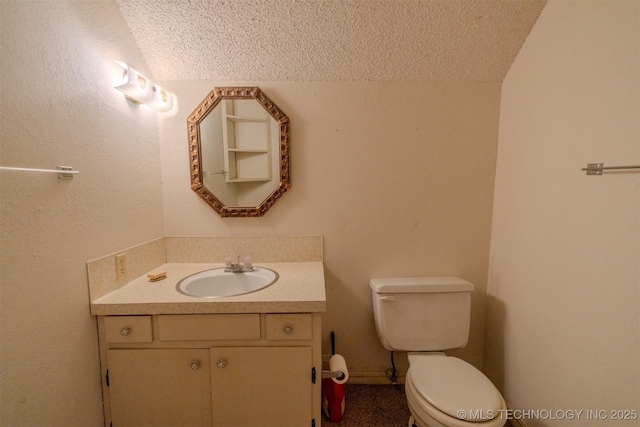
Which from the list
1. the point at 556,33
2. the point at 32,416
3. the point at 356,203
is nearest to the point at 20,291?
the point at 32,416

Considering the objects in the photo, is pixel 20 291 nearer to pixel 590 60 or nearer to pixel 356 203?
pixel 356 203

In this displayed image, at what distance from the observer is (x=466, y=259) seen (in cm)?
154

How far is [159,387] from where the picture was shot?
1070 millimetres

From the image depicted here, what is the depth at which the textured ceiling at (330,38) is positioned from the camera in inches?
46.1

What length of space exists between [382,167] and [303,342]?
1013 millimetres

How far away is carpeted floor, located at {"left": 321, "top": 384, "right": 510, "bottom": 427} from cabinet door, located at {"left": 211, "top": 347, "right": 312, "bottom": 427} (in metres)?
0.38

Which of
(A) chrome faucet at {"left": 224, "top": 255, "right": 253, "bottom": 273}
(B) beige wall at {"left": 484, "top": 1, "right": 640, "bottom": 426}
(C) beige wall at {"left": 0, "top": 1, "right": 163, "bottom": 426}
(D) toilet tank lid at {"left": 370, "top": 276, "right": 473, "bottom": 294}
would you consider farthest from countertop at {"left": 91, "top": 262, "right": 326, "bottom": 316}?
(B) beige wall at {"left": 484, "top": 1, "right": 640, "bottom": 426}

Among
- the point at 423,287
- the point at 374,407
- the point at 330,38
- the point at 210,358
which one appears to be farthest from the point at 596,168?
the point at 210,358

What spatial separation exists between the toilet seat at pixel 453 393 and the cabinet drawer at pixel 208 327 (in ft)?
2.35

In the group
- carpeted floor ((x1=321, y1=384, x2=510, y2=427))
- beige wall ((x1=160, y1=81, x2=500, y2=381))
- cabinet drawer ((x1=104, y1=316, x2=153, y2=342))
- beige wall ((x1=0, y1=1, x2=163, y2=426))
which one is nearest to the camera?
beige wall ((x1=0, y1=1, x2=163, y2=426))

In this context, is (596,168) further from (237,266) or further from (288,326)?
(237,266)

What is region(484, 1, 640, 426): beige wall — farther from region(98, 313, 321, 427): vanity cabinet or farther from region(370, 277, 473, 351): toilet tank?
region(98, 313, 321, 427): vanity cabinet

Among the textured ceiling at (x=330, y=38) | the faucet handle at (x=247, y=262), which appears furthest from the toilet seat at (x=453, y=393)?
the textured ceiling at (x=330, y=38)

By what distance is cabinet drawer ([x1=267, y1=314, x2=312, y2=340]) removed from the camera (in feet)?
3.45
